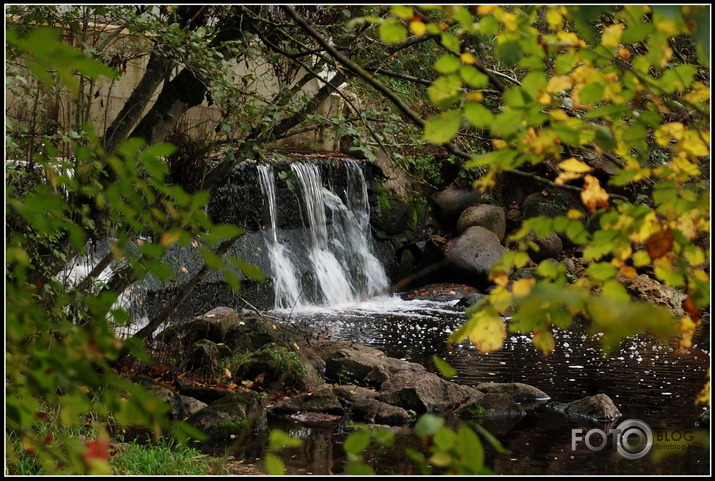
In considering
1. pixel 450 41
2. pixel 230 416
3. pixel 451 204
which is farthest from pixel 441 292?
pixel 450 41

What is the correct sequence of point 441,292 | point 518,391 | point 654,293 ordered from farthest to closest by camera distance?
point 441,292 → point 654,293 → point 518,391

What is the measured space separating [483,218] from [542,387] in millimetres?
8572

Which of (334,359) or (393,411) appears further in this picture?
(334,359)

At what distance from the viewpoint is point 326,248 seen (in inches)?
572

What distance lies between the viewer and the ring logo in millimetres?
6461

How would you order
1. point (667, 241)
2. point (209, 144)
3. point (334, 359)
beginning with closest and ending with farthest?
point (667, 241) < point (209, 144) < point (334, 359)

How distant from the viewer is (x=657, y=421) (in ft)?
23.7

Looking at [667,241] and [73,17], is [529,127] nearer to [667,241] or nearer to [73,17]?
[667,241]

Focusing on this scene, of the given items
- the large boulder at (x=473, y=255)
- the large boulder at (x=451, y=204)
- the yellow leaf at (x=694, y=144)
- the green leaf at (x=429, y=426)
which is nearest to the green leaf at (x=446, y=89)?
the yellow leaf at (x=694, y=144)

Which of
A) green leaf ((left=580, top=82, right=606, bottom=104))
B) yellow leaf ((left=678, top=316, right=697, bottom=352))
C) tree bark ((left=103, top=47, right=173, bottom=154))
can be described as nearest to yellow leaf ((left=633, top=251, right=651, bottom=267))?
yellow leaf ((left=678, top=316, right=697, bottom=352))

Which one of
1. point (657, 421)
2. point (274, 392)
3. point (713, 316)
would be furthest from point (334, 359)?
point (713, 316)

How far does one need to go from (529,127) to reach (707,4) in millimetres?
428

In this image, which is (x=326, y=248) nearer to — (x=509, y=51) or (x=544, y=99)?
(x=544, y=99)

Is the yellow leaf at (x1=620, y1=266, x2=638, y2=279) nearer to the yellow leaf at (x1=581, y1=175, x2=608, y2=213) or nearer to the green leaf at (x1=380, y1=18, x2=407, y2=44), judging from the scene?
the yellow leaf at (x1=581, y1=175, x2=608, y2=213)
